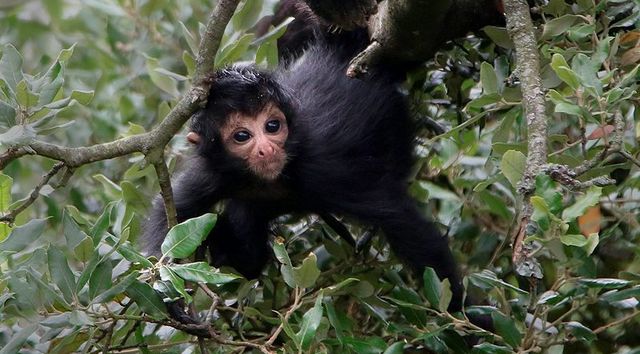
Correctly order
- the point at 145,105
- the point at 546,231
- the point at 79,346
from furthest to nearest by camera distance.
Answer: the point at 145,105 → the point at 79,346 → the point at 546,231

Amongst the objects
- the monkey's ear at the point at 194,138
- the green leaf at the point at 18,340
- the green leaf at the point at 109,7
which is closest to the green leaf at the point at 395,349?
the green leaf at the point at 18,340

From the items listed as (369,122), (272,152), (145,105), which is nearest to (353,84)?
(369,122)

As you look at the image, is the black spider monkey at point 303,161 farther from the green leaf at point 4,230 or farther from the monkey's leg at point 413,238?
the green leaf at point 4,230

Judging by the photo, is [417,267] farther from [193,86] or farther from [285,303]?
[193,86]

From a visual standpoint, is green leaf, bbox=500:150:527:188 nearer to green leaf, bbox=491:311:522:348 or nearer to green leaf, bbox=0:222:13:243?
green leaf, bbox=491:311:522:348

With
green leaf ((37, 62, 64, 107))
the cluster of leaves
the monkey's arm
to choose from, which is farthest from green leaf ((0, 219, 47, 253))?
the monkey's arm

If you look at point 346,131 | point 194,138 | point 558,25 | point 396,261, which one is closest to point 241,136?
point 194,138

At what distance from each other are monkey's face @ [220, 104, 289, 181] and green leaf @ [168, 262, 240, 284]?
1.18 meters

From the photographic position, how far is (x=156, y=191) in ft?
13.1

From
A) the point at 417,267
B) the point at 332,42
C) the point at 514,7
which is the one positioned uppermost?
the point at 514,7

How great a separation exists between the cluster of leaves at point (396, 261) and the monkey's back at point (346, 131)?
0.10m

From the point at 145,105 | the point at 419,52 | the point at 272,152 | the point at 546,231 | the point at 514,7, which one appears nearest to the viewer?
the point at 546,231

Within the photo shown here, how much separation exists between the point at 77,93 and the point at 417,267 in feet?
4.41

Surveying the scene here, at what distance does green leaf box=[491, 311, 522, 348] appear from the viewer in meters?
2.94
